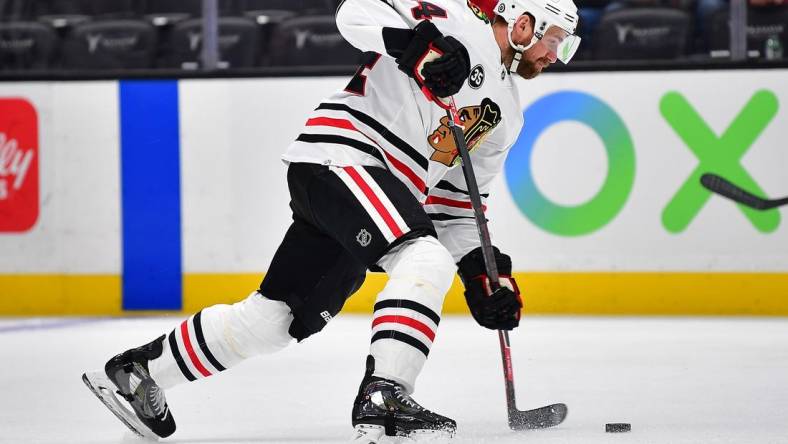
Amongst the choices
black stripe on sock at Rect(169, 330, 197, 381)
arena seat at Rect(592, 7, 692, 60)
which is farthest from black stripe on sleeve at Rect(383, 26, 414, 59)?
arena seat at Rect(592, 7, 692, 60)

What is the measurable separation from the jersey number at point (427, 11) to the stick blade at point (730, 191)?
253cm

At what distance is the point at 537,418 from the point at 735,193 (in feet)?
8.05

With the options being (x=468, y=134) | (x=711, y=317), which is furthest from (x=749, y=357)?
(x=468, y=134)

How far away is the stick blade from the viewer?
465 cm

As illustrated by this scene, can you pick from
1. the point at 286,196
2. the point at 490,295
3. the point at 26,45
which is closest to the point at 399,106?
the point at 490,295

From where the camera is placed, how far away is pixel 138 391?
2.37 m

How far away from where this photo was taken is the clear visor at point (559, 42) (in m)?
2.33

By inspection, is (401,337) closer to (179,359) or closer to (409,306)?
(409,306)

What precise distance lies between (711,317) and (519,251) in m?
0.76

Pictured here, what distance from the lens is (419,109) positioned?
2.26m

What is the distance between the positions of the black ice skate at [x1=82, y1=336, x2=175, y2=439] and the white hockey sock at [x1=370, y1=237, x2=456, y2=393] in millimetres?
548

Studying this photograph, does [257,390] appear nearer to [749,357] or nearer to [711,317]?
[749,357]

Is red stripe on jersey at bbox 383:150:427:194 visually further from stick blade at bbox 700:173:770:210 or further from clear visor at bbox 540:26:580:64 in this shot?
stick blade at bbox 700:173:770:210

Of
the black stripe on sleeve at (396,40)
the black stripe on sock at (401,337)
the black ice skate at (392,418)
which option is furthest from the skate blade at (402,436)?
the black stripe on sleeve at (396,40)
